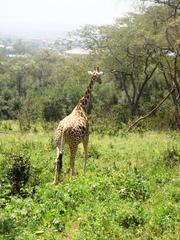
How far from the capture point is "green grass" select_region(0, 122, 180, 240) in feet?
22.9

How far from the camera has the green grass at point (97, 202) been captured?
22.9ft

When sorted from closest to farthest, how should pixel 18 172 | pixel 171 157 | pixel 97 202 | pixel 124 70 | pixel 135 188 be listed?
pixel 97 202 → pixel 135 188 → pixel 18 172 → pixel 171 157 → pixel 124 70

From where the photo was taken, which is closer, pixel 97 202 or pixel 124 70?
pixel 97 202

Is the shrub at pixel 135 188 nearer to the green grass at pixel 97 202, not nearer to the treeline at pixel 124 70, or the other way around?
the green grass at pixel 97 202

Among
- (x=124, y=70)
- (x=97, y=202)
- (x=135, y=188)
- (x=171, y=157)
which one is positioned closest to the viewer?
(x=97, y=202)

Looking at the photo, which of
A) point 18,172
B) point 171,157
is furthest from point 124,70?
point 18,172

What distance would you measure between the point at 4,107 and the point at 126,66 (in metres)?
14.4

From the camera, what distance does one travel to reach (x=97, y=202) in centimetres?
850

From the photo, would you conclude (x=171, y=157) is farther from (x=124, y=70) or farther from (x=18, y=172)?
(x=124, y=70)

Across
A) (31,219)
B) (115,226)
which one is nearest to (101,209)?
(115,226)

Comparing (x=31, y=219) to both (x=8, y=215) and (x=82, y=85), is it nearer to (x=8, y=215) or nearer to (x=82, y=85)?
(x=8, y=215)

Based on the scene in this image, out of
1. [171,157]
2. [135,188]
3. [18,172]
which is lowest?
[171,157]

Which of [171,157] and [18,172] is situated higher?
[18,172]

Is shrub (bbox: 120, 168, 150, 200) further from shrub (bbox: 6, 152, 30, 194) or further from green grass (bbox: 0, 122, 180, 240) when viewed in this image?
shrub (bbox: 6, 152, 30, 194)
